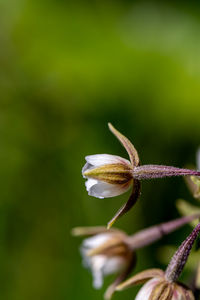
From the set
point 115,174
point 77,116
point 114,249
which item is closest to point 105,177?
point 115,174

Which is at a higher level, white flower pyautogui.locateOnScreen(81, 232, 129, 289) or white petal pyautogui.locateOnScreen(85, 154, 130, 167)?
white petal pyautogui.locateOnScreen(85, 154, 130, 167)

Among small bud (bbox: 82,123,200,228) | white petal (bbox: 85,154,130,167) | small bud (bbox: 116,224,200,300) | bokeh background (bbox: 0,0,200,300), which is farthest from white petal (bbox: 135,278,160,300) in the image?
bokeh background (bbox: 0,0,200,300)

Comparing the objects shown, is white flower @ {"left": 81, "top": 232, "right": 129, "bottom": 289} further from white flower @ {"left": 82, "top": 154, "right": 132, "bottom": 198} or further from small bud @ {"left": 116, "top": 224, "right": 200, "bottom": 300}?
white flower @ {"left": 82, "top": 154, "right": 132, "bottom": 198}

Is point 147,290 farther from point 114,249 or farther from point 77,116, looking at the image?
point 77,116

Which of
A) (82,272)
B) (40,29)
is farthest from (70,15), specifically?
(82,272)

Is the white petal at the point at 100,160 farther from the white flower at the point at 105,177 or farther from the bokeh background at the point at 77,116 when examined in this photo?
the bokeh background at the point at 77,116

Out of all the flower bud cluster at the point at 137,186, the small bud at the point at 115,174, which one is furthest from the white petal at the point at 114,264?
the small bud at the point at 115,174

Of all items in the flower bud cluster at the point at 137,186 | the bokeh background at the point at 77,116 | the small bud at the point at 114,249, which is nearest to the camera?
the flower bud cluster at the point at 137,186

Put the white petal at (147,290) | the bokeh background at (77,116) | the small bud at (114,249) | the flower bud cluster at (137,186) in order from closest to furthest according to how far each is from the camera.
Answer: the flower bud cluster at (137,186)
the white petal at (147,290)
the small bud at (114,249)
the bokeh background at (77,116)
